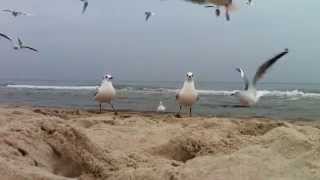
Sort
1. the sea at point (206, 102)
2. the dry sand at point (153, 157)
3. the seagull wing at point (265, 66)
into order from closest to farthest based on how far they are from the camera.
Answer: the dry sand at point (153, 157)
the seagull wing at point (265, 66)
the sea at point (206, 102)

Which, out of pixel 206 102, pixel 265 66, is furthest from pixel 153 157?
pixel 206 102

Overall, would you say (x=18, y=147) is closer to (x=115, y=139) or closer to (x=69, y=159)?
(x=69, y=159)

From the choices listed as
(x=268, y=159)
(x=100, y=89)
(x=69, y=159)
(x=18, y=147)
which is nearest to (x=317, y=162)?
(x=268, y=159)

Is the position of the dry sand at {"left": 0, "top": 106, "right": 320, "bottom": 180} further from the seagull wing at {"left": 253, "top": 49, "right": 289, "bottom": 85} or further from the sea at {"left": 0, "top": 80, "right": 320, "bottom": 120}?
the sea at {"left": 0, "top": 80, "right": 320, "bottom": 120}

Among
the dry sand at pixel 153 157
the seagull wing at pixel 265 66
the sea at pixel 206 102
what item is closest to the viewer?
the dry sand at pixel 153 157

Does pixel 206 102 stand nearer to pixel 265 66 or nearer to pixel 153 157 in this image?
pixel 265 66

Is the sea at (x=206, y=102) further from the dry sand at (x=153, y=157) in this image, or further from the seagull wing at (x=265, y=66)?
the dry sand at (x=153, y=157)

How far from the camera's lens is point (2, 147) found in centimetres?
433

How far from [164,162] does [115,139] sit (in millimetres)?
1564

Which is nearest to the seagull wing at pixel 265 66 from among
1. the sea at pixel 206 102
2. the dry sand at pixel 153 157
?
the sea at pixel 206 102

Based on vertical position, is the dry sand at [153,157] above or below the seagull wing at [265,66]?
below

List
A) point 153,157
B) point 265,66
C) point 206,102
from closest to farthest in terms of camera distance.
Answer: point 153,157 < point 265,66 < point 206,102

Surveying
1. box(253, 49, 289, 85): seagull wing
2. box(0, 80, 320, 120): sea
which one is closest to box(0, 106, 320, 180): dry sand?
box(253, 49, 289, 85): seagull wing

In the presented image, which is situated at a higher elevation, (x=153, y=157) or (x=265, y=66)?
(x=265, y=66)
